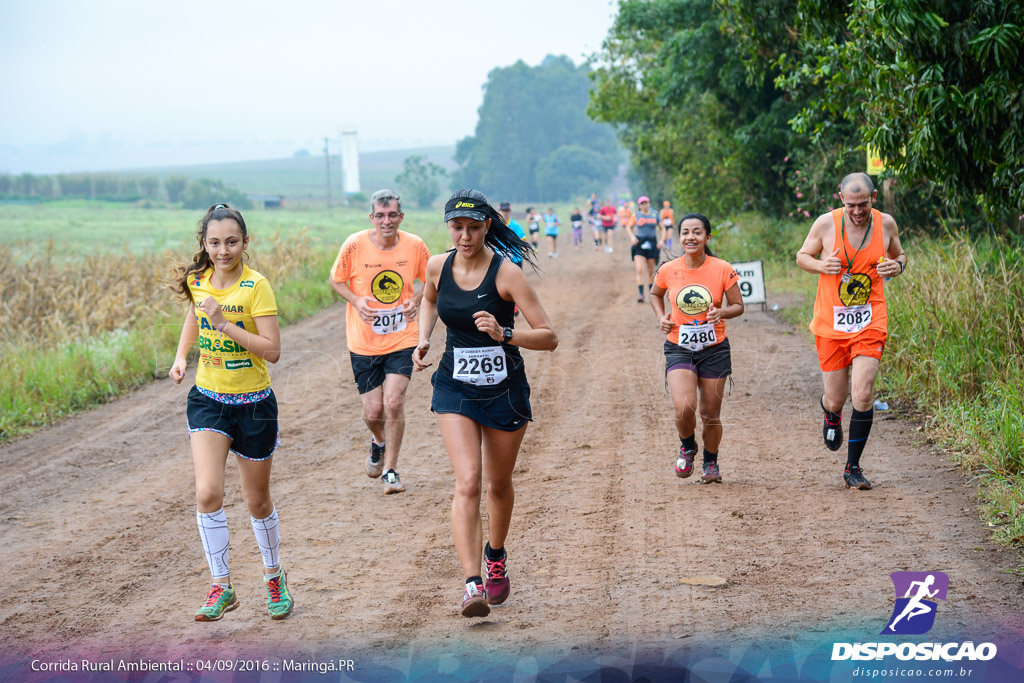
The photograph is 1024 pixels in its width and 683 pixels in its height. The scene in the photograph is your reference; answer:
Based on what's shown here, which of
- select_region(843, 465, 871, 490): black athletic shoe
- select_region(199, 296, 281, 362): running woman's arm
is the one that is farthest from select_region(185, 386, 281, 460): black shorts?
select_region(843, 465, 871, 490): black athletic shoe

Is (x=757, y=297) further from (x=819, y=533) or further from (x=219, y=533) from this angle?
(x=219, y=533)

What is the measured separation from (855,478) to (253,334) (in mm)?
4538

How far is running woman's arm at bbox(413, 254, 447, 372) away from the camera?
16.9 ft

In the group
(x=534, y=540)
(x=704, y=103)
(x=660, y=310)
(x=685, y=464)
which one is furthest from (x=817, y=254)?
(x=704, y=103)

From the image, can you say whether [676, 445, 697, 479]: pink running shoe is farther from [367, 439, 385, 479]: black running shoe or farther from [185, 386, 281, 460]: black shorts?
[185, 386, 281, 460]: black shorts

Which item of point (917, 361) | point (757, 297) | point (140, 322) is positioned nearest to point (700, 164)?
point (757, 297)

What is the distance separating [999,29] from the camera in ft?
25.5

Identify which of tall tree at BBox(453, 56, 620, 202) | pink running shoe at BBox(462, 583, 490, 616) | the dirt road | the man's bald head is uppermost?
tall tree at BBox(453, 56, 620, 202)

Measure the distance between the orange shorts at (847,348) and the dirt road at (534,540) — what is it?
3.04 ft

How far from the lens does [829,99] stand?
13344 mm

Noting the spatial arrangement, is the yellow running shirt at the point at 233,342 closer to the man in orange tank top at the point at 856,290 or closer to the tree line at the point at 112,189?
the man in orange tank top at the point at 856,290

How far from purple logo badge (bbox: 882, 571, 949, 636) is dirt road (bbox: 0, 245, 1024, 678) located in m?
0.06

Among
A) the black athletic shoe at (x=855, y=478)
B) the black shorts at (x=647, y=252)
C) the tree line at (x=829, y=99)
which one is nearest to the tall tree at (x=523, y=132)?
the tree line at (x=829, y=99)

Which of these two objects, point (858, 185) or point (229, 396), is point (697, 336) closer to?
point (858, 185)
